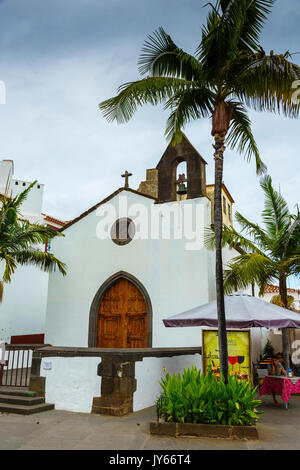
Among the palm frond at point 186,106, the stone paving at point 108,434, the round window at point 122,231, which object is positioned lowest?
the stone paving at point 108,434

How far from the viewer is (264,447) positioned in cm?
558

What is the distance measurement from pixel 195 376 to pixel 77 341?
802cm

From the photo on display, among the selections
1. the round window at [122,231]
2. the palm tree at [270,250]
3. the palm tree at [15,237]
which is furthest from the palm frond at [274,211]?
the palm tree at [15,237]

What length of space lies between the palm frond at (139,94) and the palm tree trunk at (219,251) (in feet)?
4.43

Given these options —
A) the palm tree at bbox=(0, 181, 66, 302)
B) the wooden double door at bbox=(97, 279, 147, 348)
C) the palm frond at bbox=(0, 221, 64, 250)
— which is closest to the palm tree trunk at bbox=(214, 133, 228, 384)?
the wooden double door at bbox=(97, 279, 147, 348)

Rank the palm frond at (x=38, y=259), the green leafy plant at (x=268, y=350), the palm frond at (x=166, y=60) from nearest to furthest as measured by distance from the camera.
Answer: the palm frond at (x=166, y=60) < the palm frond at (x=38, y=259) < the green leafy plant at (x=268, y=350)

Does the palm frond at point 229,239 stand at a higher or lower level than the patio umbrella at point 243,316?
higher

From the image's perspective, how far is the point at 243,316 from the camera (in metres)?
8.45

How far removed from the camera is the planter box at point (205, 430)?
592cm

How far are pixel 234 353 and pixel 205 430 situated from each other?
2945 mm

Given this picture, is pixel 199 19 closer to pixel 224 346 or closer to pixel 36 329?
pixel 224 346

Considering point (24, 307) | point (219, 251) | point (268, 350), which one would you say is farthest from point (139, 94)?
point (268, 350)

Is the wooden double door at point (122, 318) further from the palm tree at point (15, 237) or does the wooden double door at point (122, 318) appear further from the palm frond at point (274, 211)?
the palm frond at point (274, 211)

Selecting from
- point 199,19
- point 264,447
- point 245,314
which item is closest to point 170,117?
point 199,19
